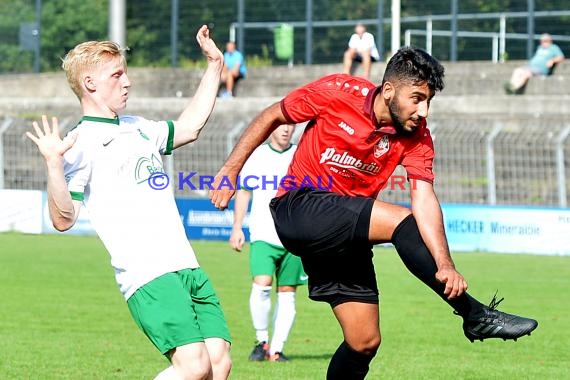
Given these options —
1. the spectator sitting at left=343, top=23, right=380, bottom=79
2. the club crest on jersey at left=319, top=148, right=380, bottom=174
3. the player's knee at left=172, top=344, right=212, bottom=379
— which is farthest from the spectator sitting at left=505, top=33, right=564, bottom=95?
the player's knee at left=172, top=344, right=212, bottom=379

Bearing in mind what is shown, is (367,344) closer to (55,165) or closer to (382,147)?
(382,147)

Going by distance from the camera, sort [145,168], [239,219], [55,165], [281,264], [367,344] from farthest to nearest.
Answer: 1. [239,219]
2. [281,264]
3. [367,344]
4. [145,168]
5. [55,165]

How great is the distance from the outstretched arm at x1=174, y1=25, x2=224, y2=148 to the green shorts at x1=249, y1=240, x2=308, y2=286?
404 centimetres

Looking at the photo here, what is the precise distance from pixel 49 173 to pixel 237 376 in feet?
13.7

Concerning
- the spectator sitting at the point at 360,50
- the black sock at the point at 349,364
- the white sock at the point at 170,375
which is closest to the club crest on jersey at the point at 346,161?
the black sock at the point at 349,364

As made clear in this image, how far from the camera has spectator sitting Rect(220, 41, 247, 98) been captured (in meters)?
29.6

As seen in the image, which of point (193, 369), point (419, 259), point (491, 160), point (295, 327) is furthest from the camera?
point (491, 160)

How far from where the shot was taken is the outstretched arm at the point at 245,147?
264 inches

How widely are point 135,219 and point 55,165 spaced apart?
22.3 inches

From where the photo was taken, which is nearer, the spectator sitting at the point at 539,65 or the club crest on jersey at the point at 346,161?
the club crest on jersey at the point at 346,161

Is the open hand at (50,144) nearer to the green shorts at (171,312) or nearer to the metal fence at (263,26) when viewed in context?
the green shorts at (171,312)

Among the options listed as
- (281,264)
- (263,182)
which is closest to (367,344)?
(281,264)

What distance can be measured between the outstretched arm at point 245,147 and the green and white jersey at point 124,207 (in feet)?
1.54

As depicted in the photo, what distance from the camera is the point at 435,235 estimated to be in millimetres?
6555
